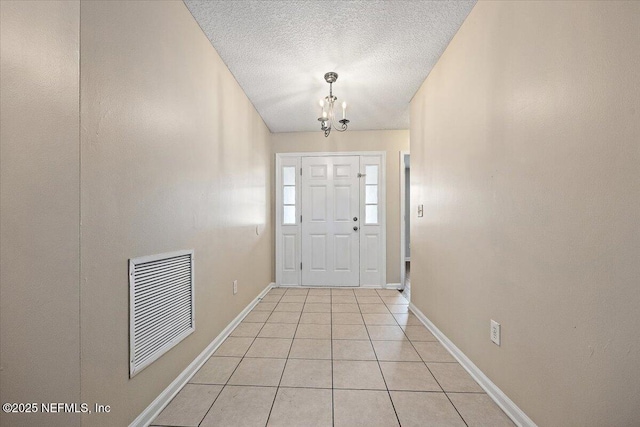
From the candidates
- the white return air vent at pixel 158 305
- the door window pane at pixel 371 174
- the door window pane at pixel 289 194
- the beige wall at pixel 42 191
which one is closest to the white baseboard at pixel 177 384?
the white return air vent at pixel 158 305

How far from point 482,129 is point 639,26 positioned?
838 millimetres

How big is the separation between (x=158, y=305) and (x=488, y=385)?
1921mm

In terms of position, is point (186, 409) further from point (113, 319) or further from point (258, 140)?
point (258, 140)

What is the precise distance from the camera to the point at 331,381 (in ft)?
5.44

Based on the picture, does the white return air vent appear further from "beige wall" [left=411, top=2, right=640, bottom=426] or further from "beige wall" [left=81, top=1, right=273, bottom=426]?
"beige wall" [left=411, top=2, right=640, bottom=426]

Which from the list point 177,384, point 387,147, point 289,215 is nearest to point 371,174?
point 387,147

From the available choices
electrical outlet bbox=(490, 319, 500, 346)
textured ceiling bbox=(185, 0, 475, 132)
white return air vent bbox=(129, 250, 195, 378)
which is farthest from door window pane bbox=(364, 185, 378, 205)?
white return air vent bbox=(129, 250, 195, 378)

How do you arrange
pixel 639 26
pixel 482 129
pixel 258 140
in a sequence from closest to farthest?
pixel 639 26 < pixel 482 129 < pixel 258 140

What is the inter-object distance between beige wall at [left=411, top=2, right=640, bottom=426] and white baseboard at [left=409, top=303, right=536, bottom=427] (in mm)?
49

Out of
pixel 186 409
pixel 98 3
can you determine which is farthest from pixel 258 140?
pixel 186 409

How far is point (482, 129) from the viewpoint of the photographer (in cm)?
165

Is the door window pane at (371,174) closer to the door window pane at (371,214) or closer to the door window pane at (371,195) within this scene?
the door window pane at (371,195)

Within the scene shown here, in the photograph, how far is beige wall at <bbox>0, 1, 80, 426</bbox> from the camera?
95 cm

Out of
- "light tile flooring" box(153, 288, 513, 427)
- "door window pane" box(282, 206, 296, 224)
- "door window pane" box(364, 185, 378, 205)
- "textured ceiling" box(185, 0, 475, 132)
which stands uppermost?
"textured ceiling" box(185, 0, 475, 132)
